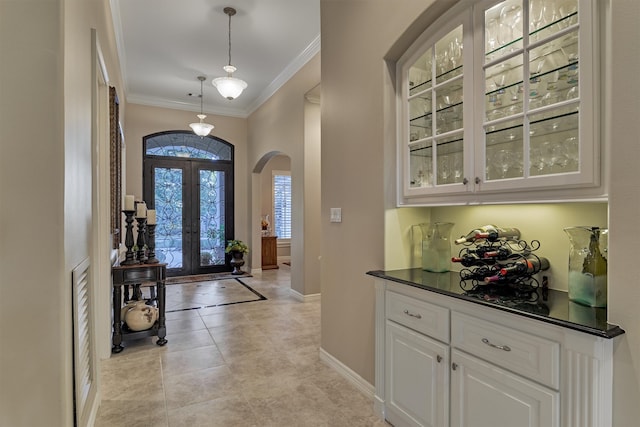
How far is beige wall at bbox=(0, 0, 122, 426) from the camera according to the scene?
136 cm

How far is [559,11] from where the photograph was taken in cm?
152

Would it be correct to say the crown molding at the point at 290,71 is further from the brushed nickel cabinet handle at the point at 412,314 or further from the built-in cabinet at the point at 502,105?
the brushed nickel cabinet handle at the point at 412,314

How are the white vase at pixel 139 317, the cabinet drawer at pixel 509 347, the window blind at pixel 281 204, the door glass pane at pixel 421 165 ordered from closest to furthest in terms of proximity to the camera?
the cabinet drawer at pixel 509 347
the door glass pane at pixel 421 165
the white vase at pixel 139 317
the window blind at pixel 281 204

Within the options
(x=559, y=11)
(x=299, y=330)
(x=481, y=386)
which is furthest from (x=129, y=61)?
(x=481, y=386)

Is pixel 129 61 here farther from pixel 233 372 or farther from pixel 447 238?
pixel 447 238

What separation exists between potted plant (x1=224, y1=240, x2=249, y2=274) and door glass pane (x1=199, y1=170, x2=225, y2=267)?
45 centimetres

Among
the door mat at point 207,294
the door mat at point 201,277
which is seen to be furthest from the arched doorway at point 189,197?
the door mat at point 207,294

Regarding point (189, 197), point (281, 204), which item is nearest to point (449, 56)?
point (189, 197)

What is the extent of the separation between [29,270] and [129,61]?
4.89 meters

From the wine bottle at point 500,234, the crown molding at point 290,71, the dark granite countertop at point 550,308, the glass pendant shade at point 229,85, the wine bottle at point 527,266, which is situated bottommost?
the dark granite countertop at point 550,308

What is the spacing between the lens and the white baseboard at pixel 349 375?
2482 millimetres

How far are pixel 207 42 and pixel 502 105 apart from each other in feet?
13.5

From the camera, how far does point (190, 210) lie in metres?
7.33

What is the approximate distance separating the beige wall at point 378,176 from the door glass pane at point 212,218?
507 centimetres
